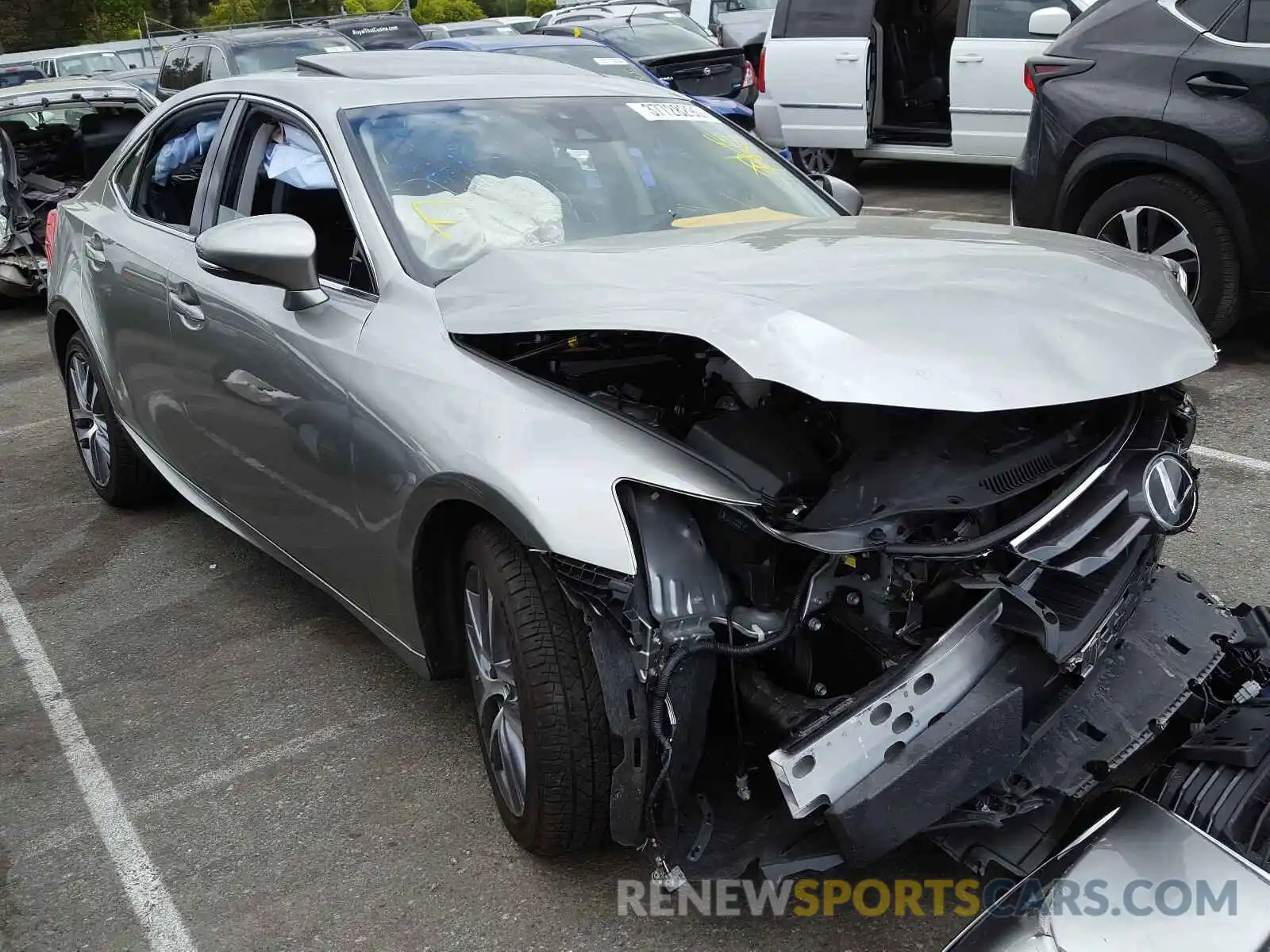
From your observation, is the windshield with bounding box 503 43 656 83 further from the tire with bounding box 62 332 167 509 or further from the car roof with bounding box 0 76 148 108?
the tire with bounding box 62 332 167 509

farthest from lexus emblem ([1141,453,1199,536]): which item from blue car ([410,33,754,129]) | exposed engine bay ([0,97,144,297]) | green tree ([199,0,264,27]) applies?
green tree ([199,0,264,27])

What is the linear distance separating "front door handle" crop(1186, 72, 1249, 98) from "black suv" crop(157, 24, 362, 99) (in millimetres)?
8480

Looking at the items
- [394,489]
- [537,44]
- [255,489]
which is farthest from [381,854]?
[537,44]

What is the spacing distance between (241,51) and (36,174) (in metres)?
2.23

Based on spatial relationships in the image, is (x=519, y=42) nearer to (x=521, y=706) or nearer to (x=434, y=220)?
(x=434, y=220)

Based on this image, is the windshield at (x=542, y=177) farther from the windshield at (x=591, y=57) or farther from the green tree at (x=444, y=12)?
the green tree at (x=444, y=12)

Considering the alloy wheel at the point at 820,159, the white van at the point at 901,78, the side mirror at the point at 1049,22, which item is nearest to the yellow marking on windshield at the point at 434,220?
the side mirror at the point at 1049,22

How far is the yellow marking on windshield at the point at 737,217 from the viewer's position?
349cm

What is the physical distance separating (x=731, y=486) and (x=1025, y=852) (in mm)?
897

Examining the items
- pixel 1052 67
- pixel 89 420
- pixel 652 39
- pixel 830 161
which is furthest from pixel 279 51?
pixel 1052 67

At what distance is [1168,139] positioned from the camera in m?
5.55

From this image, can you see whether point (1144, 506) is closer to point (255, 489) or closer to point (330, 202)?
point (330, 202)

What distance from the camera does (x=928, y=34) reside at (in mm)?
10703

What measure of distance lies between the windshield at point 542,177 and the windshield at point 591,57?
6.29 meters
